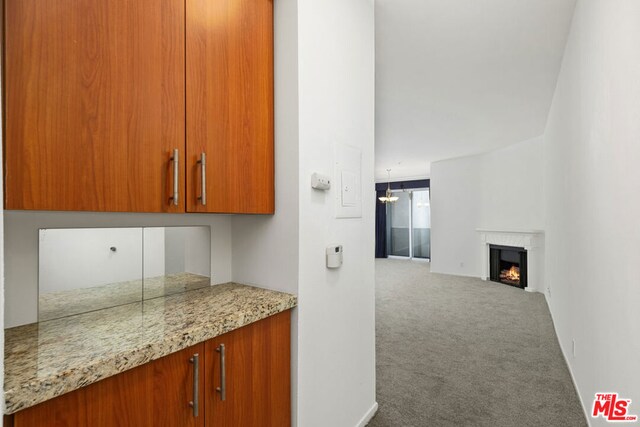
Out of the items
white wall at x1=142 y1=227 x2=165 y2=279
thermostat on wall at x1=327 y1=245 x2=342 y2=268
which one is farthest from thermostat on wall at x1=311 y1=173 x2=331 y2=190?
white wall at x1=142 y1=227 x2=165 y2=279

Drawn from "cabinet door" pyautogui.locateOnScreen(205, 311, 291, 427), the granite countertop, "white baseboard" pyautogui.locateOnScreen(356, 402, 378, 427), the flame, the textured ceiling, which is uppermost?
the textured ceiling

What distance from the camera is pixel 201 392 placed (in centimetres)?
111

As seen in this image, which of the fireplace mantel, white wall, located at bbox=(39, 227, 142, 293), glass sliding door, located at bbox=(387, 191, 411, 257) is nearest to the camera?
white wall, located at bbox=(39, 227, 142, 293)

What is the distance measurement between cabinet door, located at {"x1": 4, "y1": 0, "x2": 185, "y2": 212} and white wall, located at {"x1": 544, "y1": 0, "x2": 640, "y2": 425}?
67.3 inches

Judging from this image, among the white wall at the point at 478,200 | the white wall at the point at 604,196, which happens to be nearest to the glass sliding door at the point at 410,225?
the white wall at the point at 478,200

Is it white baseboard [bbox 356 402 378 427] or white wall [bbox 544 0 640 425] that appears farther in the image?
white baseboard [bbox 356 402 378 427]

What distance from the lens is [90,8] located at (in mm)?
979

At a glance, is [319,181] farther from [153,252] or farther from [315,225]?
[153,252]

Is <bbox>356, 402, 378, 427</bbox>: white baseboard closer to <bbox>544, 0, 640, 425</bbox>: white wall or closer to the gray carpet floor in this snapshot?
the gray carpet floor

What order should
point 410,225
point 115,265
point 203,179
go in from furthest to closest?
point 410,225
point 115,265
point 203,179

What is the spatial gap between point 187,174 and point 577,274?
8.65ft

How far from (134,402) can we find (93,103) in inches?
35.1

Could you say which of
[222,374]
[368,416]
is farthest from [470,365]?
[222,374]

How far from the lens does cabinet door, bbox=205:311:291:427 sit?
1162 mm
